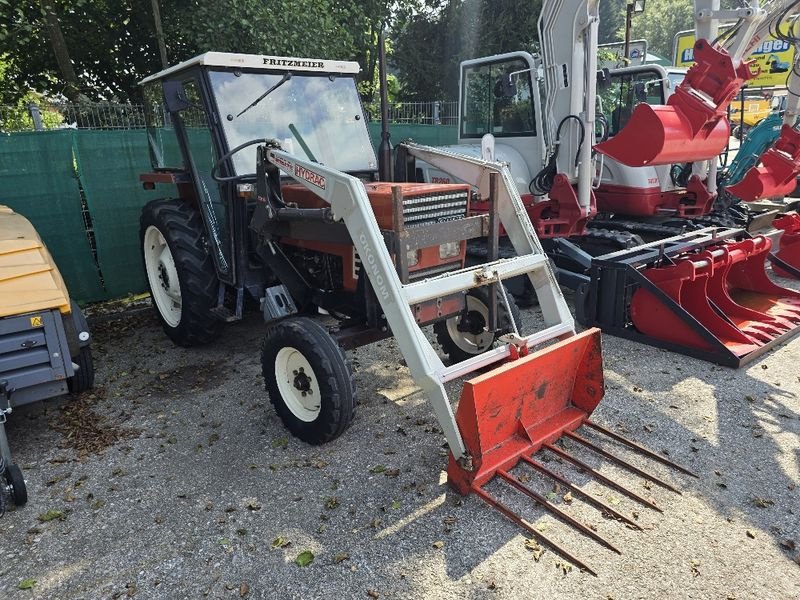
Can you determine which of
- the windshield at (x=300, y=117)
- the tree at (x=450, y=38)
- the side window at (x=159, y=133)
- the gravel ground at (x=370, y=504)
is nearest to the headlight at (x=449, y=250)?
the gravel ground at (x=370, y=504)

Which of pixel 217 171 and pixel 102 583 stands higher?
pixel 217 171

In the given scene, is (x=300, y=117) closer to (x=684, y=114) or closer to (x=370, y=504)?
(x=370, y=504)

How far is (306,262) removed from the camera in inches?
173

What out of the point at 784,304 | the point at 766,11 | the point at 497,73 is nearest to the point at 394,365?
the point at 784,304

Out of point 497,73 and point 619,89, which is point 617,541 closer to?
point 497,73

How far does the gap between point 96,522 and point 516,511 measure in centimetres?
228

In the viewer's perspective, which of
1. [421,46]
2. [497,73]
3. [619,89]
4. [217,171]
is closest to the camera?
[217,171]

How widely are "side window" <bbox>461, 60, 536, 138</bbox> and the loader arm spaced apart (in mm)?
3342

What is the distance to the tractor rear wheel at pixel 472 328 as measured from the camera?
4.21 m

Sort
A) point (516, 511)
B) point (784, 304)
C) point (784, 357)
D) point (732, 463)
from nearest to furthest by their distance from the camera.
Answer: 1. point (516, 511)
2. point (732, 463)
3. point (784, 357)
4. point (784, 304)

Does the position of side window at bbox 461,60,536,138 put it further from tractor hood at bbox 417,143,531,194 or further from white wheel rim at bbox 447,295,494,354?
white wheel rim at bbox 447,295,494,354

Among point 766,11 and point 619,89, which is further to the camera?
point 619,89

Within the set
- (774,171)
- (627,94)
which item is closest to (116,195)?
(627,94)

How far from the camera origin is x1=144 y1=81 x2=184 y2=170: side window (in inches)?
201
